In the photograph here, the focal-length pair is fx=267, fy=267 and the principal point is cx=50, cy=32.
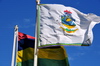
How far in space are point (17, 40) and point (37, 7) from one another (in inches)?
108

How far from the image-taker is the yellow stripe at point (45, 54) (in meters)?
15.5

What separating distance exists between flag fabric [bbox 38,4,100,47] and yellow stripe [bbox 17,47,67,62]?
2.30 m

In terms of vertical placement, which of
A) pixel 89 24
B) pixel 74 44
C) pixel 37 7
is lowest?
pixel 74 44

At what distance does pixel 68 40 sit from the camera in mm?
13500

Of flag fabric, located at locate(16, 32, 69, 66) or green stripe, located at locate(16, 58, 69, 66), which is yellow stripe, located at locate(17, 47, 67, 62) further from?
green stripe, located at locate(16, 58, 69, 66)

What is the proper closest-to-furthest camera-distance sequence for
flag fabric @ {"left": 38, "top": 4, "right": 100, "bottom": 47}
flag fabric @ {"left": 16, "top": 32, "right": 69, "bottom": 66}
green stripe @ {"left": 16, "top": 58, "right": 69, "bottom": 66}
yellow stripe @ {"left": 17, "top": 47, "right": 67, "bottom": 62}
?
1. flag fabric @ {"left": 38, "top": 4, "right": 100, "bottom": 47}
2. green stripe @ {"left": 16, "top": 58, "right": 69, "bottom": 66}
3. flag fabric @ {"left": 16, "top": 32, "right": 69, "bottom": 66}
4. yellow stripe @ {"left": 17, "top": 47, "right": 67, "bottom": 62}

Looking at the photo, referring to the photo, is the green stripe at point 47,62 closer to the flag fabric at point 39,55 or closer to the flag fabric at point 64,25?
the flag fabric at point 39,55

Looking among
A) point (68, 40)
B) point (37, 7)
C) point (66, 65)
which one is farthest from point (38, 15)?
point (66, 65)

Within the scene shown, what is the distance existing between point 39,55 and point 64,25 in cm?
282

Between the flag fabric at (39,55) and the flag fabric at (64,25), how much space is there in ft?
7.51

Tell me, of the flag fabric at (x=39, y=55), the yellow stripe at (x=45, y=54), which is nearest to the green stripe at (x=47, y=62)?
the flag fabric at (x=39, y=55)

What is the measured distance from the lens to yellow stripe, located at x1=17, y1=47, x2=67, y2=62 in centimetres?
1551

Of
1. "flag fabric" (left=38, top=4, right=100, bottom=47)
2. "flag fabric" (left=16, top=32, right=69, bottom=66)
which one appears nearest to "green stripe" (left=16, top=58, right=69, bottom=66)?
"flag fabric" (left=16, top=32, right=69, bottom=66)

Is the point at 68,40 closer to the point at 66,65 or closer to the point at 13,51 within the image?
the point at 66,65
